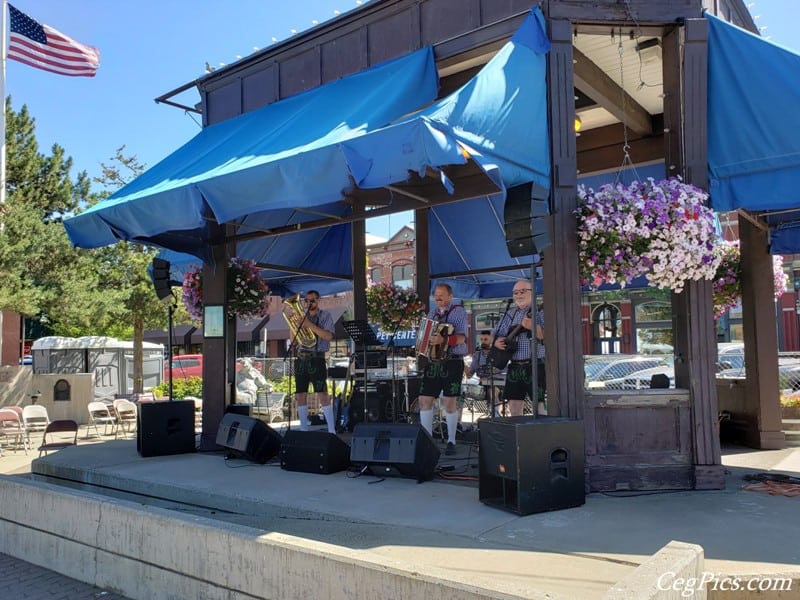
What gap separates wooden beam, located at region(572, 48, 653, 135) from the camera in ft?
24.6

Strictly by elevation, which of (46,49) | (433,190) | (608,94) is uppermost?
(46,49)

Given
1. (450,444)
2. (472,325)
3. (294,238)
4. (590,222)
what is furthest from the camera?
(472,325)

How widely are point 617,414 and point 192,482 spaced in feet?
14.4

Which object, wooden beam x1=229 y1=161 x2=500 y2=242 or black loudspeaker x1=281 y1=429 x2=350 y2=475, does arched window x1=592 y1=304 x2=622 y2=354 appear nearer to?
wooden beam x1=229 y1=161 x2=500 y2=242

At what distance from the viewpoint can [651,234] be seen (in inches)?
224

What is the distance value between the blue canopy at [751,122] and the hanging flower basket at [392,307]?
209 inches

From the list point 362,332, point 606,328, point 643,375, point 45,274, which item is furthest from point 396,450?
point 606,328

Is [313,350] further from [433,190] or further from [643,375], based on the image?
[643,375]

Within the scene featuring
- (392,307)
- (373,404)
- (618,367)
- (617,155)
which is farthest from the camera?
(618,367)

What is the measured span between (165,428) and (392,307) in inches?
155

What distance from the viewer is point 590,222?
581 cm

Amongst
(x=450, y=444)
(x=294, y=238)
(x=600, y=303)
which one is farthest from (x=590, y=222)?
(x=600, y=303)

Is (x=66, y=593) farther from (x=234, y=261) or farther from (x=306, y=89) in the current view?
(x=306, y=89)

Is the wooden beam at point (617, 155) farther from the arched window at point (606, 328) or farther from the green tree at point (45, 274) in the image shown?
the arched window at point (606, 328)
